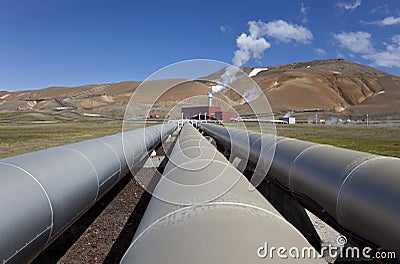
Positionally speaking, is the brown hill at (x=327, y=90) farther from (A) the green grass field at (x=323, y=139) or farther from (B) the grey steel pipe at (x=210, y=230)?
(B) the grey steel pipe at (x=210, y=230)

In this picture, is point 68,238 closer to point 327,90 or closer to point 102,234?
point 102,234

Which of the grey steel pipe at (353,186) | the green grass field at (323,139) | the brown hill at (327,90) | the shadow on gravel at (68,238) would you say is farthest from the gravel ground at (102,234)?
the brown hill at (327,90)

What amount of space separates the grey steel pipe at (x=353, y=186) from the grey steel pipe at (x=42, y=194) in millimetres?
3266

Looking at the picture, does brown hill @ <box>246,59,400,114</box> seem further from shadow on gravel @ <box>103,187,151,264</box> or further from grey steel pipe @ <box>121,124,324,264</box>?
grey steel pipe @ <box>121,124,324,264</box>

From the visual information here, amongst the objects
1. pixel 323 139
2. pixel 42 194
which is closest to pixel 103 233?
pixel 42 194

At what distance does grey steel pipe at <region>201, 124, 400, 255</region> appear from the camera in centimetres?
313

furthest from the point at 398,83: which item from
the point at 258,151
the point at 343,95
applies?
the point at 258,151

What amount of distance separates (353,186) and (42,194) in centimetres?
337

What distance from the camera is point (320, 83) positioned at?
164m

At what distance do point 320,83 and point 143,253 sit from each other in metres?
173

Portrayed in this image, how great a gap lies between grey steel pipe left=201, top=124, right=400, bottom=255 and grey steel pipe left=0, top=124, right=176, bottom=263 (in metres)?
3.27

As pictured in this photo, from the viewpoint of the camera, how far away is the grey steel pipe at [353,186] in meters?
3.13

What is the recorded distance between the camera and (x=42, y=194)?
375 cm

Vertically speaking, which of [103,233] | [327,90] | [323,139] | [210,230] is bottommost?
[103,233]
